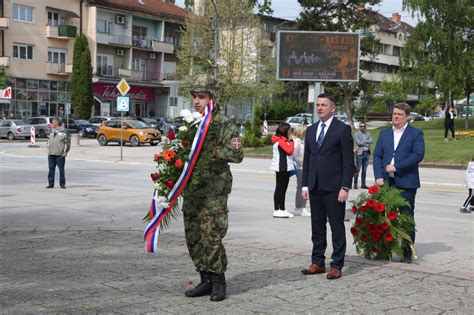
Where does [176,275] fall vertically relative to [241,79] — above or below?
below

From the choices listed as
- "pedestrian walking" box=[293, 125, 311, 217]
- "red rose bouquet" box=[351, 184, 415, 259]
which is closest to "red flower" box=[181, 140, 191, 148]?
"red rose bouquet" box=[351, 184, 415, 259]

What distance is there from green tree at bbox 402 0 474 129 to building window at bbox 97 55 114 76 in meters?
29.1

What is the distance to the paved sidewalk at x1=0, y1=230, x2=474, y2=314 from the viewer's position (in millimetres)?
5973

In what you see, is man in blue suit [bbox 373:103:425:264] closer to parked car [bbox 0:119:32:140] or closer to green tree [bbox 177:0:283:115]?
parked car [bbox 0:119:32:140]

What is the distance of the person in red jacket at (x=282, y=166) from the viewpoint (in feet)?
40.8

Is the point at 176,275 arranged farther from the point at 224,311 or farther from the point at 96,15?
the point at 96,15

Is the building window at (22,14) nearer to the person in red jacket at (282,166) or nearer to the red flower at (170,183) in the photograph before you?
the person in red jacket at (282,166)

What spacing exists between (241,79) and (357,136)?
35.6 m

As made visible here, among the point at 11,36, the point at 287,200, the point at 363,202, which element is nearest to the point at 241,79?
the point at 11,36

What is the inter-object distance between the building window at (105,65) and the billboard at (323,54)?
140 feet

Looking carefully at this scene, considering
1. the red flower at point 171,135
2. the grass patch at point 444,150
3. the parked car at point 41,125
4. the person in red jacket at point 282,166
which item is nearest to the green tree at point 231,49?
the parked car at point 41,125

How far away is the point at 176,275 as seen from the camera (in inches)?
285

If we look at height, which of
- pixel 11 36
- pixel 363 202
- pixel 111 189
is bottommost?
pixel 111 189

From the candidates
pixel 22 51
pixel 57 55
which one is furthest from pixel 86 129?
pixel 57 55
